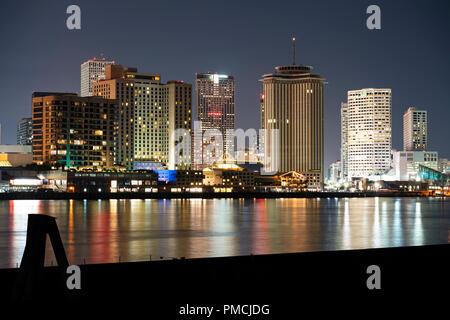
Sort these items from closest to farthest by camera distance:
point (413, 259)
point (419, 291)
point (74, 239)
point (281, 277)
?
point (419, 291) < point (281, 277) < point (413, 259) < point (74, 239)

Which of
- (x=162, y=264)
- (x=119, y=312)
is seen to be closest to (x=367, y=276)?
(x=162, y=264)

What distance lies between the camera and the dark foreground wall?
1944 cm

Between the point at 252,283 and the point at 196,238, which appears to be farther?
the point at 196,238

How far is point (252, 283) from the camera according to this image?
863 inches

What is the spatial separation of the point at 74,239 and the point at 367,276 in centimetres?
4525

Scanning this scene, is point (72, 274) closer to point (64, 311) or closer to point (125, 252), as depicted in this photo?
point (64, 311)

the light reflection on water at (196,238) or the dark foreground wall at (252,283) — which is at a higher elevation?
the dark foreground wall at (252,283)

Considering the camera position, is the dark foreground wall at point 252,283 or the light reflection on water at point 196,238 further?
the light reflection on water at point 196,238

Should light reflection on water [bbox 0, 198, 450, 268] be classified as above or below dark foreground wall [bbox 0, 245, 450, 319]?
below

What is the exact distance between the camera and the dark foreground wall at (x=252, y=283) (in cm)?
1944

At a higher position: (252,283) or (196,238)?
(252,283)

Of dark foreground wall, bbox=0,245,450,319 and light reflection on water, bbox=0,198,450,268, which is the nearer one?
dark foreground wall, bbox=0,245,450,319

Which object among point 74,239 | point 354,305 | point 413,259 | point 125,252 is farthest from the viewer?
point 74,239

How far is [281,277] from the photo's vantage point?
22.7m
